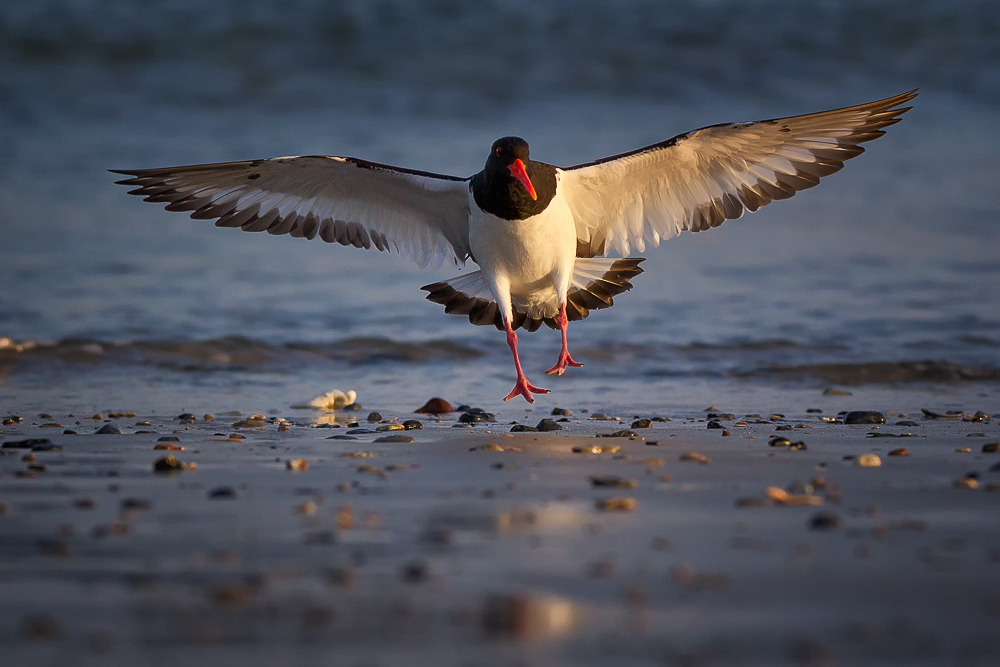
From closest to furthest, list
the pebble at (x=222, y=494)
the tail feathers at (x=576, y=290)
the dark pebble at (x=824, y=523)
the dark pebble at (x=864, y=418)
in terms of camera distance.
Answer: the dark pebble at (x=824, y=523), the pebble at (x=222, y=494), the dark pebble at (x=864, y=418), the tail feathers at (x=576, y=290)

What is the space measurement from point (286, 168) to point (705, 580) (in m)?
5.27

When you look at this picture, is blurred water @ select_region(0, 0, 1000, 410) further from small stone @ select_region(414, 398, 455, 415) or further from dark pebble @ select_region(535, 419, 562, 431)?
dark pebble @ select_region(535, 419, 562, 431)

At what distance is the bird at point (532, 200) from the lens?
23.4 feet

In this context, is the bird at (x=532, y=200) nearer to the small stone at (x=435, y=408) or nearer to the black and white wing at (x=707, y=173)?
the black and white wing at (x=707, y=173)

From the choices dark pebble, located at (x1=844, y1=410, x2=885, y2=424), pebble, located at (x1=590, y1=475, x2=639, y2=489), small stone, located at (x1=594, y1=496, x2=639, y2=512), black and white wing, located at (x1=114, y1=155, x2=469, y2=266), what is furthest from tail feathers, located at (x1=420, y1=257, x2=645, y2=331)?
small stone, located at (x1=594, y1=496, x2=639, y2=512)

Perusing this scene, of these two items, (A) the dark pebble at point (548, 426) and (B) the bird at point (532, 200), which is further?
(B) the bird at point (532, 200)

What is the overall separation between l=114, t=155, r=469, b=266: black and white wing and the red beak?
71 centimetres

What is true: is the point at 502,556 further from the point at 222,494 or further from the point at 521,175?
the point at 521,175

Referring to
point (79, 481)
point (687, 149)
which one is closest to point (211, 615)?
point (79, 481)

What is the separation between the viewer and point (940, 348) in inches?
390

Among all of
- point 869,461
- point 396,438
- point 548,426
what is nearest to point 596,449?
point 548,426

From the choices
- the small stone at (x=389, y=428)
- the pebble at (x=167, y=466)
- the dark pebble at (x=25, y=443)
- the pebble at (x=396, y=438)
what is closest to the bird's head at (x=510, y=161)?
the small stone at (x=389, y=428)

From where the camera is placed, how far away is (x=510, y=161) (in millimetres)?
7047

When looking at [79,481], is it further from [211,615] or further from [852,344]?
[852,344]
